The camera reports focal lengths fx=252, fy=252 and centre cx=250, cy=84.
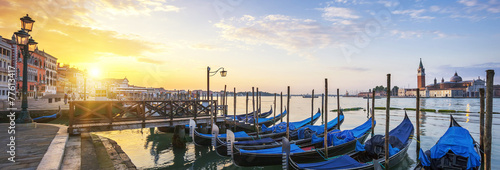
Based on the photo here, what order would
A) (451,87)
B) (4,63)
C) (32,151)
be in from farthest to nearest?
1. (451,87)
2. (4,63)
3. (32,151)

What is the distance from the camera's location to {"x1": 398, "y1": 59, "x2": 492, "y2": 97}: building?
124m

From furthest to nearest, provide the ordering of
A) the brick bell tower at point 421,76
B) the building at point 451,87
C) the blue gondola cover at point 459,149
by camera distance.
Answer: the brick bell tower at point 421,76, the building at point 451,87, the blue gondola cover at point 459,149

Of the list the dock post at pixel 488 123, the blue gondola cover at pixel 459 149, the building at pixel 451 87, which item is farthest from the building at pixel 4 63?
the building at pixel 451 87

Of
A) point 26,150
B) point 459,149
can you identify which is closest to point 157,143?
point 26,150

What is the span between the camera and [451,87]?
13150cm

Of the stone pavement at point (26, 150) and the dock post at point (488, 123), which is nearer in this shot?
the stone pavement at point (26, 150)

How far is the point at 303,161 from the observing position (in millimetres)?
8719

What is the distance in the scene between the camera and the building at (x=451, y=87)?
124 meters

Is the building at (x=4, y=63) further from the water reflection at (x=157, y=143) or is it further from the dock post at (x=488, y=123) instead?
the dock post at (x=488, y=123)

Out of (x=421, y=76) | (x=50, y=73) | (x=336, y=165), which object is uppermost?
(x=421, y=76)

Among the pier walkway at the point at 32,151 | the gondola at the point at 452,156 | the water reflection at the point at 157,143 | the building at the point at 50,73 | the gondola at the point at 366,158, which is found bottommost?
the water reflection at the point at 157,143

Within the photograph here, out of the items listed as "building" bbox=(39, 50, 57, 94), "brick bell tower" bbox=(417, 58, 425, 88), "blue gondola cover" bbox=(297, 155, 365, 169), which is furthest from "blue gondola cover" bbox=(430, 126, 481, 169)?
"brick bell tower" bbox=(417, 58, 425, 88)

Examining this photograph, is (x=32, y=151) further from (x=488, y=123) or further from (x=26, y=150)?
(x=488, y=123)

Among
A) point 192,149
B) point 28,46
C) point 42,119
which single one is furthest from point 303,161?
point 42,119
